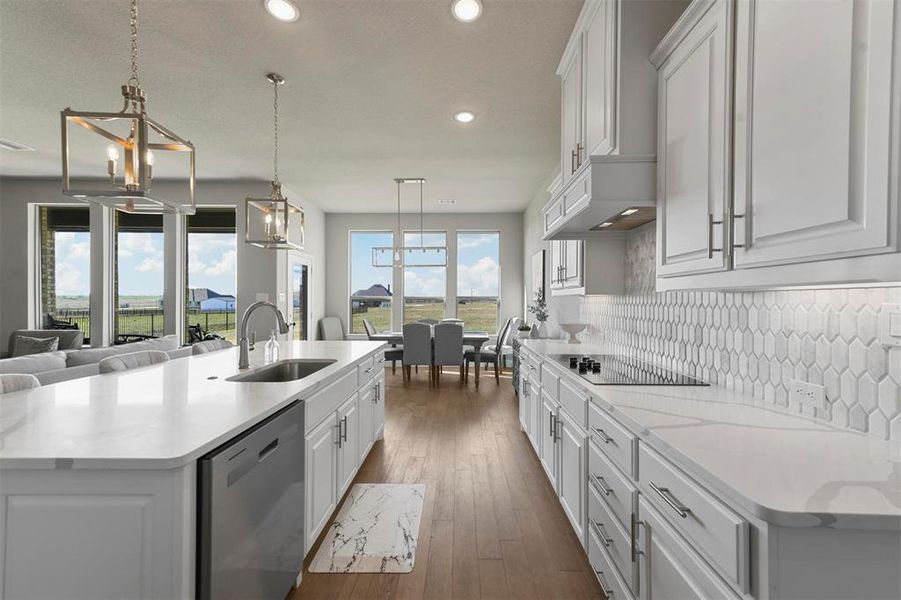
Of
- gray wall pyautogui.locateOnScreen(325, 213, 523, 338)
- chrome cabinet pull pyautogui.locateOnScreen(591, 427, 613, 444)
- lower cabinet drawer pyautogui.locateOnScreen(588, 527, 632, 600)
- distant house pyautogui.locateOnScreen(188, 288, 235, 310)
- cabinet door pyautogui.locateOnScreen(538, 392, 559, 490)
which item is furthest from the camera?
gray wall pyautogui.locateOnScreen(325, 213, 523, 338)

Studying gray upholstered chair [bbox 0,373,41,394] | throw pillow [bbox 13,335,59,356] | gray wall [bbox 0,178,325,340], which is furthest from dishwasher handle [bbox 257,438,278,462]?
throw pillow [bbox 13,335,59,356]

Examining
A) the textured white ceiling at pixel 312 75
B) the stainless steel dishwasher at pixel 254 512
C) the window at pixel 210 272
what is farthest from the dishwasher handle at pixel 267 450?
the window at pixel 210 272

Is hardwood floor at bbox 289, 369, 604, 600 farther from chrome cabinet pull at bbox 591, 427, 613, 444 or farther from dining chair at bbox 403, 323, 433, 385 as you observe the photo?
dining chair at bbox 403, 323, 433, 385

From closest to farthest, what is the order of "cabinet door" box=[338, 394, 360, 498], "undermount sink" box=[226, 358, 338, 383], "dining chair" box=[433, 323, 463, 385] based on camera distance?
"cabinet door" box=[338, 394, 360, 498], "undermount sink" box=[226, 358, 338, 383], "dining chair" box=[433, 323, 463, 385]

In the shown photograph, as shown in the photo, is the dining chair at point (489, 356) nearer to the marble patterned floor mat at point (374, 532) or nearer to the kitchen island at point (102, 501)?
the marble patterned floor mat at point (374, 532)

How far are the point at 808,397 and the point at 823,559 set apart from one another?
30.5 inches

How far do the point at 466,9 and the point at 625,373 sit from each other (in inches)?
84.8

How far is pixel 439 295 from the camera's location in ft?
27.4

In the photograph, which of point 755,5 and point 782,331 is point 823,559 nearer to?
point 782,331

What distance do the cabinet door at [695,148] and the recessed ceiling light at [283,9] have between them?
197cm

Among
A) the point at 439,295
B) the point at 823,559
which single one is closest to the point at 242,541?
the point at 823,559

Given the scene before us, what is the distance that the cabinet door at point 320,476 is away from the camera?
196cm

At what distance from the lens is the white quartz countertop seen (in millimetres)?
1087

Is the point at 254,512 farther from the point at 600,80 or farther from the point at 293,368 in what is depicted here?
the point at 600,80
